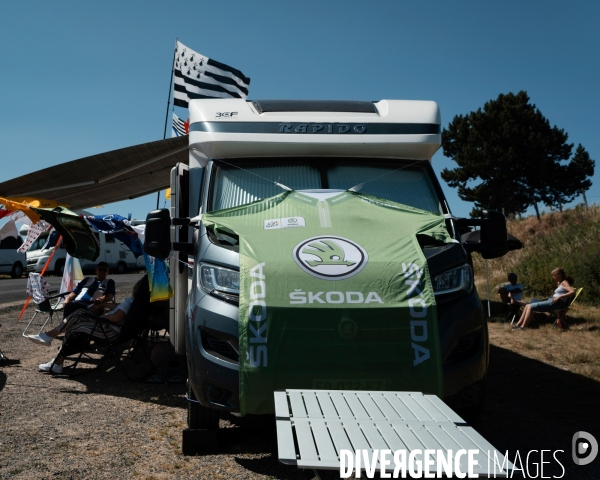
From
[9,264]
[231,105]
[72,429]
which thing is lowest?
[72,429]

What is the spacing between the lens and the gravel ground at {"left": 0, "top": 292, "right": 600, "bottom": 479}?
447 centimetres

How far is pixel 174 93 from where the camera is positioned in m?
14.8

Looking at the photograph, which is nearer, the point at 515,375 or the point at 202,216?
the point at 202,216

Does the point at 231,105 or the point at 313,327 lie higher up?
the point at 231,105

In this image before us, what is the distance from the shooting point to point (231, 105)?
5.84 meters

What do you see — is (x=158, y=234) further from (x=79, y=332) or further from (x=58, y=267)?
(x=58, y=267)

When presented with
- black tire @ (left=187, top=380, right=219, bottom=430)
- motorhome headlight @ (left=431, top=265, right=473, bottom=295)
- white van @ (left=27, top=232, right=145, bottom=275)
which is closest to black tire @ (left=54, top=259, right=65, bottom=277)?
white van @ (left=27, top=232, right=145, bottom=275)

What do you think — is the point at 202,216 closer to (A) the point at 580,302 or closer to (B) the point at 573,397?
(B) the point at 573,397

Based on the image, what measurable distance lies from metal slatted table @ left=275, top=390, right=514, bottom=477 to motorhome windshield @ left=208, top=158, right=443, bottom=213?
2.02m

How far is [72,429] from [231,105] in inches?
127

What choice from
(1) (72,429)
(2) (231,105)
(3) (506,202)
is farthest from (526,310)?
(3) (506,202)

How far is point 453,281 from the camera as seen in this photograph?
183 inches

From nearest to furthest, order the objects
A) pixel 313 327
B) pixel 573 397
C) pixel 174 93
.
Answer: pixel 313 327 < pixel 573 397 < pixel 174 93

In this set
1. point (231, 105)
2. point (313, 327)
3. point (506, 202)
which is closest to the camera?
point (313, 327)
